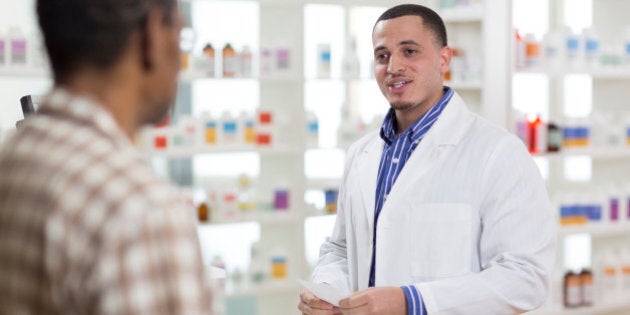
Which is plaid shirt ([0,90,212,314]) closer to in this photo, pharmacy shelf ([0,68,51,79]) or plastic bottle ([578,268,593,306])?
pharmacy shelf ([0,68,51,79])

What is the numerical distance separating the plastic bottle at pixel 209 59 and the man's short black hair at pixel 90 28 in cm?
382

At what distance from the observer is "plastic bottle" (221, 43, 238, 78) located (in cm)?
482

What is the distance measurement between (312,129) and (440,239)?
2.76 m

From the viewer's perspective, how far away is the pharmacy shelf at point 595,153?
4.75m

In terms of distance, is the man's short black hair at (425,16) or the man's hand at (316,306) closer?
the man's hand at (316,306)

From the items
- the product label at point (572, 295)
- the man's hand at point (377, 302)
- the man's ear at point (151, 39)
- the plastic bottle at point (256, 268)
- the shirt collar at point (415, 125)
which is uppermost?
the man's ear at point (151, 39)

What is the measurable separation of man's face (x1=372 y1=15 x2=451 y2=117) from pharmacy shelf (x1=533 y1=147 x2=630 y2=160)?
2278 mm

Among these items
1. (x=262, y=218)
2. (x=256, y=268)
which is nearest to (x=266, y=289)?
(x=256, y=268)

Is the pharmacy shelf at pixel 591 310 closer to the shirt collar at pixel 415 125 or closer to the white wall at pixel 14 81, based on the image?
the shirt collar at pixel 415 125

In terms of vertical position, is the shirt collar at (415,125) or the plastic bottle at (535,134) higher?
the shirt collar at (415,125)

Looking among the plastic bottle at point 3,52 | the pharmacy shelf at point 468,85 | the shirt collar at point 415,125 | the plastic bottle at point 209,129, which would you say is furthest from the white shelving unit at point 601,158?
the plastic bottle at point 3,52

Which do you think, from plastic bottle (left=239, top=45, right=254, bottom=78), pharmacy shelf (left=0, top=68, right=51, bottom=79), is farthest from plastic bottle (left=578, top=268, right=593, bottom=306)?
pharmacy shelf (left=0, top=68, right=51, bottom=79)

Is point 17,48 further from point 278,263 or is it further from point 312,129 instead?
point 278,263

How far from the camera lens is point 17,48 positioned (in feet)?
14.3
